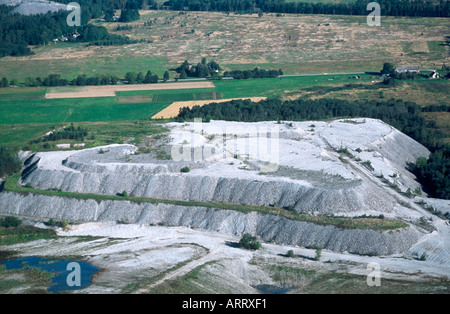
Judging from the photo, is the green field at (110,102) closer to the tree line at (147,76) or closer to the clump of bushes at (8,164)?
the tree line at (147,76)

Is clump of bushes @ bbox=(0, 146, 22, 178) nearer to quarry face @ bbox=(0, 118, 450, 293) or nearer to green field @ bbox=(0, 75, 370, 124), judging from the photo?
quarry face @ bbox=(0, 118, 450, 293)

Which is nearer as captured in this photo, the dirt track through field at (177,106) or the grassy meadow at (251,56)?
the dirt track through field at (177,106)

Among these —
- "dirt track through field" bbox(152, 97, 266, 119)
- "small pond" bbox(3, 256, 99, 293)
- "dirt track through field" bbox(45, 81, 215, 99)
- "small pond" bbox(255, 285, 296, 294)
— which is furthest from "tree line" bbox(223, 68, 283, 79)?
"small pond" bbox(255, 285, 296, 294)

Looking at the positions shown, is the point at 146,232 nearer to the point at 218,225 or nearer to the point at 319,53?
the point at 218,225

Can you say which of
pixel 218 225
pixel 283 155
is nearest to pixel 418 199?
pixel 283 155

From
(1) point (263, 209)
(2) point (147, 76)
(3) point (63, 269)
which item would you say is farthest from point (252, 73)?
(3) point (63, 269)

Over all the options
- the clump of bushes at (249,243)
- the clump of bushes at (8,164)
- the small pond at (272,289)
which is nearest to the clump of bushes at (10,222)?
the clump of bushes at (8,164)

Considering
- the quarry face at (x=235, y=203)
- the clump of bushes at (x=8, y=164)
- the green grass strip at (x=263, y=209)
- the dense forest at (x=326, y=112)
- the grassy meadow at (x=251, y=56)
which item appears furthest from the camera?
the grassy meadow at (x=251, y=56)
